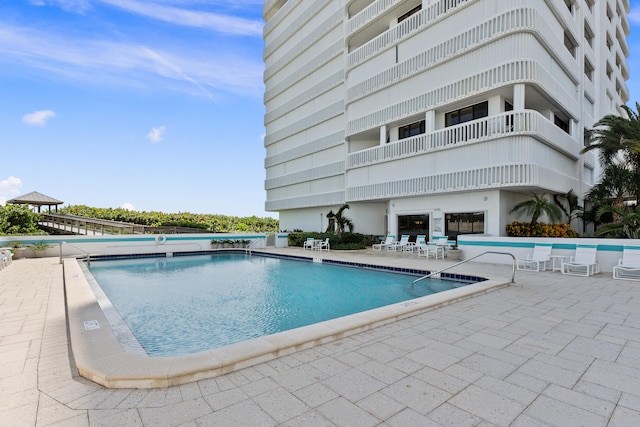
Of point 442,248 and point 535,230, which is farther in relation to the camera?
point 442,248

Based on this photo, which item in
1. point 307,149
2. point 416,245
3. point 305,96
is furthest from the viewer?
point 305,96

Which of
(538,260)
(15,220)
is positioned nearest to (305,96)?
(15,220)

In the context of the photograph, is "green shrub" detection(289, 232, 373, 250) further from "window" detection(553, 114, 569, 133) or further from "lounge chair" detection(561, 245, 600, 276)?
"window" detection(553, 114, 569, 133)

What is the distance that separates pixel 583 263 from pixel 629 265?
0.93 metres

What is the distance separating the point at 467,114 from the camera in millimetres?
14562

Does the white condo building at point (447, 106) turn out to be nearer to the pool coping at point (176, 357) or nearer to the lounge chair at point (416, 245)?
the lounge chair at point (416, 245)

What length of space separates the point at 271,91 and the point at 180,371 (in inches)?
1175

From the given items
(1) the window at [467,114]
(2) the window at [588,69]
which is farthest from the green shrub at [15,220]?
(2) the window at [588,69]

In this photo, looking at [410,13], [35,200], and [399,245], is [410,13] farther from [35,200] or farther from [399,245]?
[35,200]

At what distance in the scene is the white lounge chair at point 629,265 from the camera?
8172mm

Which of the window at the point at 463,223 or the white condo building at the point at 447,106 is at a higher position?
the white condo building at the point at 447,106

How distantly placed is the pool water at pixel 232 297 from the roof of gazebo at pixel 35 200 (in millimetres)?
16586

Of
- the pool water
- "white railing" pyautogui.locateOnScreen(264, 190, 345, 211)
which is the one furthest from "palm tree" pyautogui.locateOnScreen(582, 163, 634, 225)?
"white railing" pyautogui.locateOnScreen(264, 190, 345, 211)

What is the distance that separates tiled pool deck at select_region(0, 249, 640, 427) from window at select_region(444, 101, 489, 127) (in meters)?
11.5
